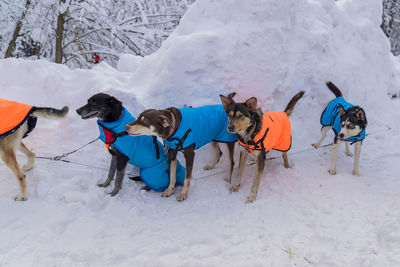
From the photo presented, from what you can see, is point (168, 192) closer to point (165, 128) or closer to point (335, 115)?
point (165, 128)

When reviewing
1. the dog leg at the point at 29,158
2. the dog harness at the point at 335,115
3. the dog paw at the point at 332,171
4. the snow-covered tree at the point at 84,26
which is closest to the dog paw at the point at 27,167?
the dog leg at the point at 29,158

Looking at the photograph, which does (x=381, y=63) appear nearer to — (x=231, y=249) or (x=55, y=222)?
(x=231, y=249)

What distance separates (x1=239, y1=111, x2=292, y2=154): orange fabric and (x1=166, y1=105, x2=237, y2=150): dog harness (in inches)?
16.8

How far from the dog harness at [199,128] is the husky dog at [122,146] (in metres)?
0.36

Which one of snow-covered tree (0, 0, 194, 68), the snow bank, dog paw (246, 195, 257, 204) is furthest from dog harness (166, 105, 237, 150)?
snow-covered tree (0, 0, 194, 68)

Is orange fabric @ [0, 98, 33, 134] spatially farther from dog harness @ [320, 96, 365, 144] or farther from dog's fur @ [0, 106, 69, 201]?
dog harness @ [320, 96, 365, 144]

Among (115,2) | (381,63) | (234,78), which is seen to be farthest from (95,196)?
(381,63)

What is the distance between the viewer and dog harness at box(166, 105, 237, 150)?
3439 mm

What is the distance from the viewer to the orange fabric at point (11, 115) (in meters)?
2.97

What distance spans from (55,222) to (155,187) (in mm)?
1340

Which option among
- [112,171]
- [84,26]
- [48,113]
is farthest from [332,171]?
[84,26]

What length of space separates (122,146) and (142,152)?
294 millimetres

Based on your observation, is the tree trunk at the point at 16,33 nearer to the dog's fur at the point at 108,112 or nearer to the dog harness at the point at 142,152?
the dog's fur at the point at 108,112

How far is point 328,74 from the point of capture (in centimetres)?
542
